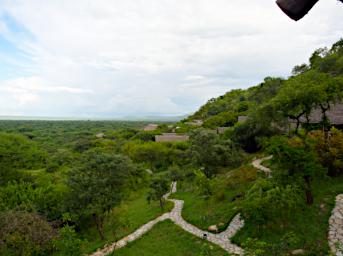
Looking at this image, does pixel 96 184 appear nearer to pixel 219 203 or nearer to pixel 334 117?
pixel 219 203

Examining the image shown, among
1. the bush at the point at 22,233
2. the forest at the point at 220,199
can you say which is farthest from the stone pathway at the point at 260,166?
A: the bush at the point at 22,233

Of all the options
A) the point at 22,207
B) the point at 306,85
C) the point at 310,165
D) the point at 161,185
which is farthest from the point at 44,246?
the point at 306,85

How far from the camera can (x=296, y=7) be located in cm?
184

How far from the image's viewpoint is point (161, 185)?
19.2 metres

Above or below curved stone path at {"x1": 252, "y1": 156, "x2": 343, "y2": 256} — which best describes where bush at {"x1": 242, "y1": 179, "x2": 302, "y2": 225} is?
above

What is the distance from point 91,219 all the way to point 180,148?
20.8 meters

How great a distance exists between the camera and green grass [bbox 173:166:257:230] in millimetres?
14758

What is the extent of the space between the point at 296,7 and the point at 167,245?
13.5 meters

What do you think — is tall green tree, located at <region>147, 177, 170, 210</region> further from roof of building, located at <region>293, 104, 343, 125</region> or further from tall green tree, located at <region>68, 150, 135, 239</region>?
roof of building, located at <region>293, 104, 343, 125</region>

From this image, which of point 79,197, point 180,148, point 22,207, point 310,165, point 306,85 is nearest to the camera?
point 310,165

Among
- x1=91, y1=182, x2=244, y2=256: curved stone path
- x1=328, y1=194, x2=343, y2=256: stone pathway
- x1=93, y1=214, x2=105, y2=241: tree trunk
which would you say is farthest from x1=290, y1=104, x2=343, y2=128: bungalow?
x1=93, y1=214, x2=105, y2=241: tree trunk

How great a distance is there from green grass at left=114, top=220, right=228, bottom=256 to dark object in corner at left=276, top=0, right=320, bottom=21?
11.1 meters

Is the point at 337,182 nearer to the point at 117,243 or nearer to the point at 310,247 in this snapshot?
the point at 310,247

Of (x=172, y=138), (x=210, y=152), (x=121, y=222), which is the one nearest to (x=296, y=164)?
(x=210, y=152)
